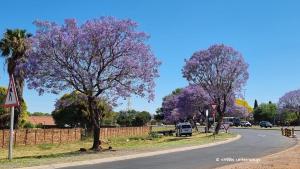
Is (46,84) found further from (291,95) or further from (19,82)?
(291,95)

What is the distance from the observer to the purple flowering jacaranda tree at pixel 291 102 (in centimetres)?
12411

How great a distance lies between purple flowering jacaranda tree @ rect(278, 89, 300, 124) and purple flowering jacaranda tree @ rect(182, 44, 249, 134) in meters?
65.7

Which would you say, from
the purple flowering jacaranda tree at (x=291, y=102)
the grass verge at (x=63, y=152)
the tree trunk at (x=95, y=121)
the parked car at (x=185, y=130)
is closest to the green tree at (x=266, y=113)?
the purple flowering jacaranda tree at (x=291, y=102)

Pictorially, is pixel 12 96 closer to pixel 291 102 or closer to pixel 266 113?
pixel 291 102

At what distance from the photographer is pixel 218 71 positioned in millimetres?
61312

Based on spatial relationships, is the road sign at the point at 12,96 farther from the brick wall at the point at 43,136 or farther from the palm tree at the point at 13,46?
the palm tree at the point at 13,46

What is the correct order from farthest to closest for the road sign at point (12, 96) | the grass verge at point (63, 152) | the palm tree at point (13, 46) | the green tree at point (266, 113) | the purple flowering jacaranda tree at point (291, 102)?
the green tree at point (266, 113) → the purple flowering jacaranda tree at point (291, 102) → the palm tree at point (13, 46) → the grass verge at point (63, 152) → the road sign at point (12, 96)

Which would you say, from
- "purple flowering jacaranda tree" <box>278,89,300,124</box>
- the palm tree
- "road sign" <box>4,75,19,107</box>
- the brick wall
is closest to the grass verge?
the brick wall

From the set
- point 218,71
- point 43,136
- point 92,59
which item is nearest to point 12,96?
point 92,59

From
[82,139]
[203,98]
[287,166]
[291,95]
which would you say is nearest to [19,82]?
[82,139]

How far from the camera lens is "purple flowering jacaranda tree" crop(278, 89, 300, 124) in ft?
407

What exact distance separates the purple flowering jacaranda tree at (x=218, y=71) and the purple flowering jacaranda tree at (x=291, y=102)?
215 feet

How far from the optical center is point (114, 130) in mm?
62312

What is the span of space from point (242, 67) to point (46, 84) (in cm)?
3564
